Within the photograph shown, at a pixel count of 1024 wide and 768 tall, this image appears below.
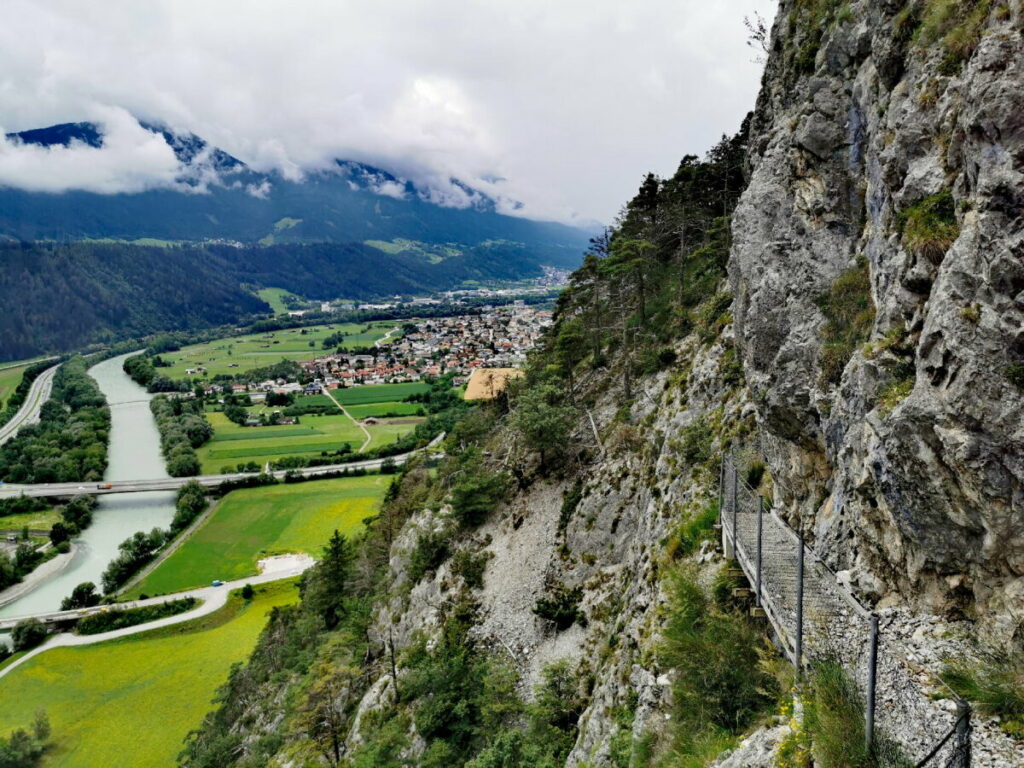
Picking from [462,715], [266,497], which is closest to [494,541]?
[462,715]

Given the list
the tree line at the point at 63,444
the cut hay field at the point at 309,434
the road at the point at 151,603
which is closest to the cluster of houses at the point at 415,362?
the cut hay field at the point at 309,434

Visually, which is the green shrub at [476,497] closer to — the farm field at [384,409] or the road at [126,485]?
the road at [126,485]

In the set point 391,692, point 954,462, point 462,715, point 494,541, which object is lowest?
point 391,692

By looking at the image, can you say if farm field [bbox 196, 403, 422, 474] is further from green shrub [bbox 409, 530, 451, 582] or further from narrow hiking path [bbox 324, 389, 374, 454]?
green shrub [bbox 409, 530, 451, 582]

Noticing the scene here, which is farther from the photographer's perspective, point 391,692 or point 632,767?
point 391,692

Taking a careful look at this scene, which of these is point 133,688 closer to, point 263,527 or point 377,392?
point 263,527

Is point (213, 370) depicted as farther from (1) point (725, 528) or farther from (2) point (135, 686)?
(1) point (725, 528)
